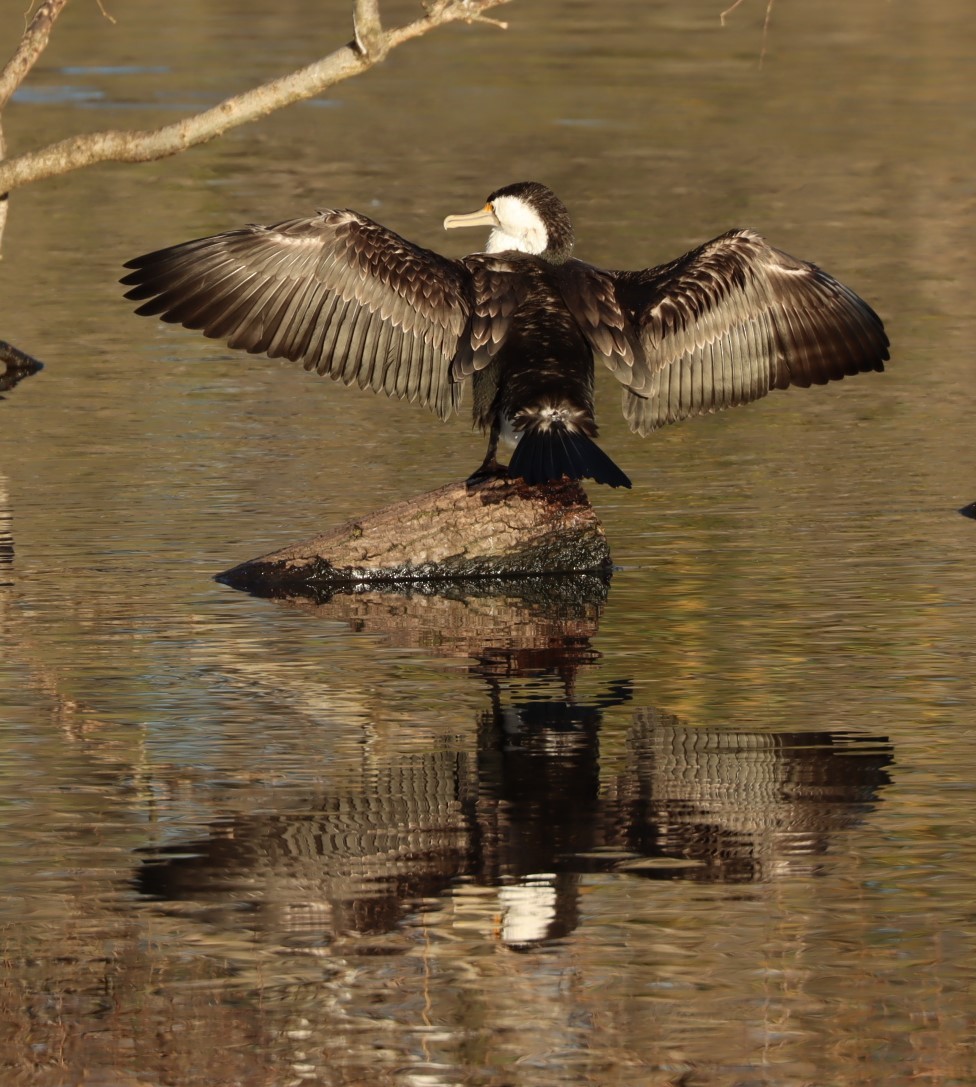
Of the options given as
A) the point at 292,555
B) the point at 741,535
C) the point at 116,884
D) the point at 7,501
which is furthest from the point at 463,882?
the point at 7,501

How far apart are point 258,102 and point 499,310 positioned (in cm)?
121

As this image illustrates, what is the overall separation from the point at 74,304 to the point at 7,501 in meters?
5.26

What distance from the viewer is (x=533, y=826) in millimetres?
6574

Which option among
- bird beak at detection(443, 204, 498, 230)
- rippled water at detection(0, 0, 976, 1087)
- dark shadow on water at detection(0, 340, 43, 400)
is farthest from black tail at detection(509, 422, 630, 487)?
dark shadow on water at detection(0, 340, 43, 400)

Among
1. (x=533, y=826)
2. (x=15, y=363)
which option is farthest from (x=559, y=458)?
(x=15, y=363)

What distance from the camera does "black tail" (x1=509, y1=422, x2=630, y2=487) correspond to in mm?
8531

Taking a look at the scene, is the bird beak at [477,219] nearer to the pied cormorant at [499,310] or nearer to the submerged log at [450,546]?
the pied cormorant at [499,310]

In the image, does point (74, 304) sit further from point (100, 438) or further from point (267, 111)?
point (267, 111)

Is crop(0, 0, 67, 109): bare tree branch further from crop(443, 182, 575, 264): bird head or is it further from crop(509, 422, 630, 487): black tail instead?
crop(509, 422, 630, 487): black tail

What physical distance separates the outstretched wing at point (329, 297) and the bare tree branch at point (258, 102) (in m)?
0.41

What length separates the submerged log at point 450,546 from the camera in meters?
9.45

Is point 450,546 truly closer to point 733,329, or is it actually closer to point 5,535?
point 733,329


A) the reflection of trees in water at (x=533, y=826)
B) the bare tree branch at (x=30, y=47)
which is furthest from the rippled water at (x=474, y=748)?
the bare tree branch at (x=30, y=47)

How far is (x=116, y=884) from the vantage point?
6102mm
